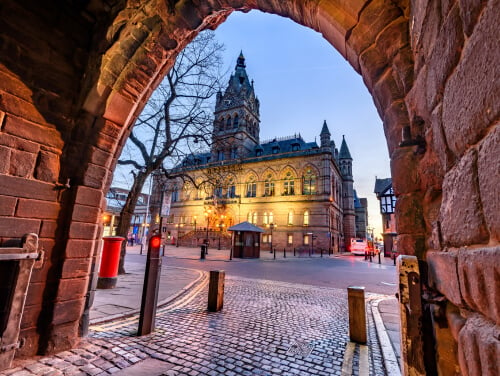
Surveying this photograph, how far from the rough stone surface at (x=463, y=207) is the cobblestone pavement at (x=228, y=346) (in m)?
2.71

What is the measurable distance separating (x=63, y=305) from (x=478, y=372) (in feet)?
13.5

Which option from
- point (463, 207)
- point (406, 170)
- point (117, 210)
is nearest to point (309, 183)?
point (117, 210)

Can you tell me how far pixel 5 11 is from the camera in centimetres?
283

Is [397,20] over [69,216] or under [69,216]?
over

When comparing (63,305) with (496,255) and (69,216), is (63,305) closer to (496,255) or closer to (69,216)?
(69,216)

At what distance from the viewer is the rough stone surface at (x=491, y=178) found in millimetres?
677

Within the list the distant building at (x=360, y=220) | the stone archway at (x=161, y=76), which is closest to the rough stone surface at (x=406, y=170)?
the stone archway at (x=161, y=76)

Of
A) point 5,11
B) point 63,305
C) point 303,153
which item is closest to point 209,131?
point 5,11

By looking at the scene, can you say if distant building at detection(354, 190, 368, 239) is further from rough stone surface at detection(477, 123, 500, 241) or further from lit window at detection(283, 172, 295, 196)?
rough stone surface at detection(477, 123, 500, 241)

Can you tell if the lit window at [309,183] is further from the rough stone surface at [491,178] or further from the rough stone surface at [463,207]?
the rough stone surface at [491,178]

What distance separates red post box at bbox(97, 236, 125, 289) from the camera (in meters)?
6.63

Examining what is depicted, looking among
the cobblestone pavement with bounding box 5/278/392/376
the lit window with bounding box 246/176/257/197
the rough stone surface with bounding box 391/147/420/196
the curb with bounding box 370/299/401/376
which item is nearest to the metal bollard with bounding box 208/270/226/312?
the cobblestone pavement with bounding box 5/278/392/376

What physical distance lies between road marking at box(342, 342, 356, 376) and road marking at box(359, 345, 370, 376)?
11cm

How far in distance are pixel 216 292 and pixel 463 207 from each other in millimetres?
5062
